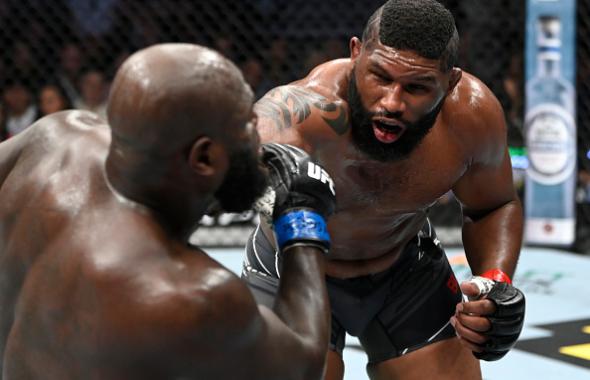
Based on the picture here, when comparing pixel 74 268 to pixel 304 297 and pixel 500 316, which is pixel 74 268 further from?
pixel 500 316

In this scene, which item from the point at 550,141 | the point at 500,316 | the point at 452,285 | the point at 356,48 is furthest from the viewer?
the point at 550,141

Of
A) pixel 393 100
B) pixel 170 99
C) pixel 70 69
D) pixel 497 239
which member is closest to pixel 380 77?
pixel 393 100

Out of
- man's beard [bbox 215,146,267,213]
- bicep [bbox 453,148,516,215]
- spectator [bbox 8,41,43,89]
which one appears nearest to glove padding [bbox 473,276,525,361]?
bicep [bbox 453,148,516,215]

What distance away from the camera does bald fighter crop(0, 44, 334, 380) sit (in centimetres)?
127

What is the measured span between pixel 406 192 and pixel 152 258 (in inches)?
36.4

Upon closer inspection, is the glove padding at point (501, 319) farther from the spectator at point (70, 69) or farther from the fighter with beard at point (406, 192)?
the spectator at point (70, 69)

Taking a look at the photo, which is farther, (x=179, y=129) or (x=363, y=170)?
(x=363, y=170)

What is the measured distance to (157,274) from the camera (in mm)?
1277

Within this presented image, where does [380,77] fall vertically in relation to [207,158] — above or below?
below

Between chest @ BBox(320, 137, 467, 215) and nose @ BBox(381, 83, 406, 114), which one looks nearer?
nose @ BBox(381, 83, 406, 114)

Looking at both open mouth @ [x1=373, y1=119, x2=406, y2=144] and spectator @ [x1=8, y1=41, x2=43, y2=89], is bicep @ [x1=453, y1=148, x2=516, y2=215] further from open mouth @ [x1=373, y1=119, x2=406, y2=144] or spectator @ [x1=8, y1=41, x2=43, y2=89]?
spectator @ [x1=8, y1=41, x2=43, y2=89]

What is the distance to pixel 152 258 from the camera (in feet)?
4.24

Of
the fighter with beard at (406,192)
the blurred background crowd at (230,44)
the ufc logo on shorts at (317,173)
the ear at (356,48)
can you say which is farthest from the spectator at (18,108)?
the ufc logo on shorts at (317,173)

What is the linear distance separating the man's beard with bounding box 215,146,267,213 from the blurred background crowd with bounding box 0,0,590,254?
10.9 feet
